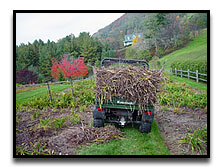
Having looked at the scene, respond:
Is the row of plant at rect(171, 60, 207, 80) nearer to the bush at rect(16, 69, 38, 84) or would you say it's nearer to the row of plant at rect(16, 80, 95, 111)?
the row of plant at rect(16, 80, 95, 111)

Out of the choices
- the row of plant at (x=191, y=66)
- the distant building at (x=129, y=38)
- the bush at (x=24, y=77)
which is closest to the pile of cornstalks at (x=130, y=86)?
the distant building at (x=129, y=38)

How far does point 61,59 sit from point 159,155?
3157 mm

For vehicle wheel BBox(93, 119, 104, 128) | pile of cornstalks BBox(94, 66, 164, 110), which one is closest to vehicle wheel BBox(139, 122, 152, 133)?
pile of cornstalks BBox(94, 66, 164, 110)

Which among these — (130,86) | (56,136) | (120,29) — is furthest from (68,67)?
(130,86)

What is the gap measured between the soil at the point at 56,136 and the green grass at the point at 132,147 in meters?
0.15

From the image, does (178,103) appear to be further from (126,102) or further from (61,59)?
(61,59)

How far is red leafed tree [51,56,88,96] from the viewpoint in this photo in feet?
13.6

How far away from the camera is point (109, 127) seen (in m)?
3.73

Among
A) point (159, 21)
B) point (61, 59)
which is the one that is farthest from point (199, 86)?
point (61, 59)

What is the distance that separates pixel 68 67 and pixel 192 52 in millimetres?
3328

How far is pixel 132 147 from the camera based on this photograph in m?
3.24

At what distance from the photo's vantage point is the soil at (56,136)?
10.5 feet

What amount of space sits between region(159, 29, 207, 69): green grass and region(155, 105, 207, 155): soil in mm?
1414

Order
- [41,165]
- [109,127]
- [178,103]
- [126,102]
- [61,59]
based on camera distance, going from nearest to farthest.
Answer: [41,165], [126,102], [109,127], [61,59], [178,103]
